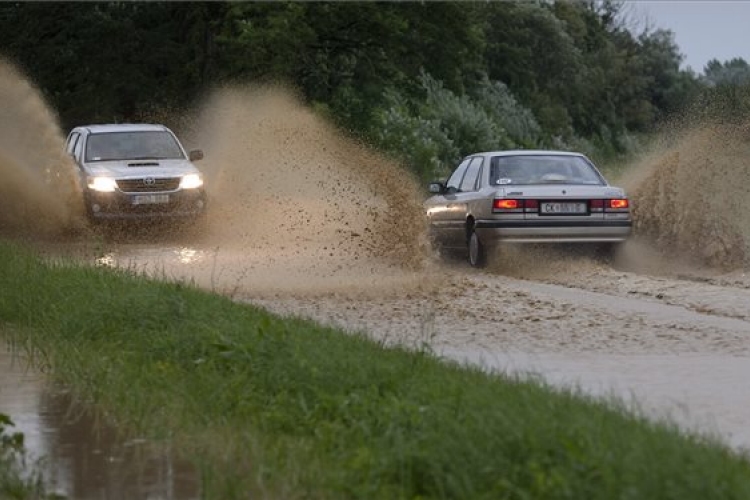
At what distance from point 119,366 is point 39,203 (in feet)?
55.8

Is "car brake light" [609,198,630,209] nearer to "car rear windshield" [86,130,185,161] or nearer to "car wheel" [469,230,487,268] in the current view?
"car wheel" [469,230,487,268]

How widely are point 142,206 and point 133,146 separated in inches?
72.8

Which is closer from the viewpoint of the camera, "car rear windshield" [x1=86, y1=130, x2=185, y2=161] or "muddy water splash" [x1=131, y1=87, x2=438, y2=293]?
"muddy water splash" [x1=131, y1=87, x2=438, y2=293]

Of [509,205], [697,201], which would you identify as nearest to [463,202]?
[509,205]

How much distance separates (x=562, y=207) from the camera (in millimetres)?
22047

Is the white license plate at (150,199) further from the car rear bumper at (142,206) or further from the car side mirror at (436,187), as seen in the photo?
the car side mirror at (436,187)

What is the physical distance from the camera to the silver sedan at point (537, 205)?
22016 millimetres

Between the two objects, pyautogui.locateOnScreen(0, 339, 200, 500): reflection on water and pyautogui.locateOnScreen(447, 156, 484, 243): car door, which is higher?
pyautogui.locateOnScreen(447, 156, 484, 243): car door

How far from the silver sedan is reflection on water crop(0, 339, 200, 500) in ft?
33.5

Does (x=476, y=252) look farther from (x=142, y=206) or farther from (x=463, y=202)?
(x=142, y=206)

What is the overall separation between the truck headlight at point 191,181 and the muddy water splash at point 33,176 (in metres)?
1.63

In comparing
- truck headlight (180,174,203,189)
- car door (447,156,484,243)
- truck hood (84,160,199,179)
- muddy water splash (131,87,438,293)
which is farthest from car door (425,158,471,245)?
truck hood (84,160,199,179)

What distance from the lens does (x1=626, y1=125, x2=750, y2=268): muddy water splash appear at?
923 inches

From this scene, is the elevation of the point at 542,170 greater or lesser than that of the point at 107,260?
greater
